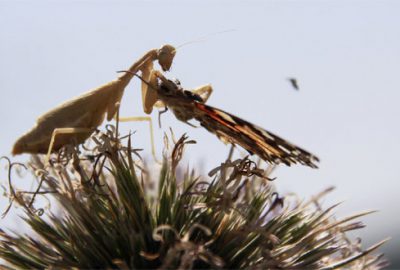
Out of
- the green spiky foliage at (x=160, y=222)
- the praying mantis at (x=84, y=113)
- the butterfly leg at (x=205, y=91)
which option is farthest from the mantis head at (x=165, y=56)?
the green spiky foliage at (x=160, y=222)

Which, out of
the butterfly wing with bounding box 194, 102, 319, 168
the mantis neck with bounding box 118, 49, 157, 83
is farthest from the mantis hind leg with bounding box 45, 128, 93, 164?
the butterfly wing with bounding box 194, 102, 319, 168

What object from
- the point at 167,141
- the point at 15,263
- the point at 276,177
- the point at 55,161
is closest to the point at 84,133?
the point at 55,161

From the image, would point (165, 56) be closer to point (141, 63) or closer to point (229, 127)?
point (141, 63)

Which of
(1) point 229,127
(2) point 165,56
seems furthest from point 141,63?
(1) point 229,127

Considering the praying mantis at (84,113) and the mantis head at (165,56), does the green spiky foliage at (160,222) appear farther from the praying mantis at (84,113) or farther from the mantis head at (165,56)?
the mantis head at (165,56)

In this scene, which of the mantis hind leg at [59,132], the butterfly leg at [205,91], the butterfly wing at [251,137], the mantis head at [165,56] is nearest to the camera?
the butterfly wing at [251,137]

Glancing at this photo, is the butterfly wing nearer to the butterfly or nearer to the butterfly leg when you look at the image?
the butterfly

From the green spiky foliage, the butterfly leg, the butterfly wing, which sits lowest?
the green spiky foliage

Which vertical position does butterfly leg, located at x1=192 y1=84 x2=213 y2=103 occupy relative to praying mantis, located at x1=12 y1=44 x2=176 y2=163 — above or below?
above
